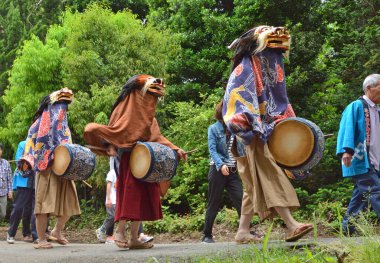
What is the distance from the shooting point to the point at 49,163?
845 cm

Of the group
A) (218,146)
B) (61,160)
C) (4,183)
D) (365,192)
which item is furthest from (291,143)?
(4,183)

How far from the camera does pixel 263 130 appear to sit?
237 inches

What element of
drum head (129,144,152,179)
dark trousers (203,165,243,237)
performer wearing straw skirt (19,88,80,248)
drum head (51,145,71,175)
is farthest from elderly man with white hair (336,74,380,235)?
performer wearing straw skirt (19,88,80,248)

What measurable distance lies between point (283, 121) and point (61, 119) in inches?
147

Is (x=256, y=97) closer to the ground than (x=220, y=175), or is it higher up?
higher up

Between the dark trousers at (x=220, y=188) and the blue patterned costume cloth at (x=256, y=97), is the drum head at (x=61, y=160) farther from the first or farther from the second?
the blue patterned costume cloth at (x=256, y=97)

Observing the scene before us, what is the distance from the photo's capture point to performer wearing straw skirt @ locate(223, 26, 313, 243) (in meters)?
5.93

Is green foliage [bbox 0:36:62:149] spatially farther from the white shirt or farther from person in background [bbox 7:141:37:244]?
the white shirt

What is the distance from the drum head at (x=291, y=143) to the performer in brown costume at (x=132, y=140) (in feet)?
5.06

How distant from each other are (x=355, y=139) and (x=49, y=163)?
3752 mm

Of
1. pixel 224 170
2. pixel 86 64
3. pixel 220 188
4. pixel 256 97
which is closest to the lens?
pixel 256 97

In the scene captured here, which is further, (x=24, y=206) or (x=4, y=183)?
(x=4, y=183)

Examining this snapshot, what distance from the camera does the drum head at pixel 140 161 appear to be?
6930 mm

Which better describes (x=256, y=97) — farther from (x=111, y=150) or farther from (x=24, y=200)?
(x=24, y=200)
